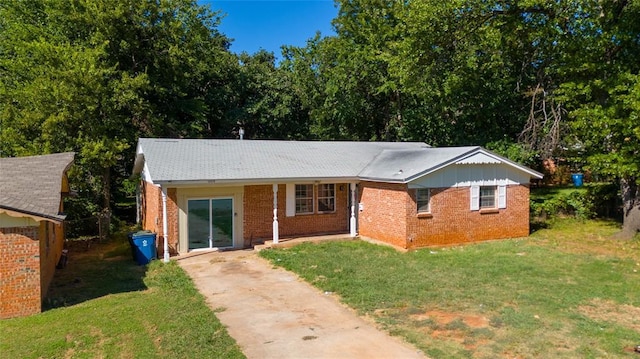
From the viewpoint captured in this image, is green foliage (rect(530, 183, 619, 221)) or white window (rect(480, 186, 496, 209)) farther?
green foliage (rect(530, 183, 619, 221))

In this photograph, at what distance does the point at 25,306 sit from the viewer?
889cm

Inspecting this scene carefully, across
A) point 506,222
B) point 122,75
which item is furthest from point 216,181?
point 506,222

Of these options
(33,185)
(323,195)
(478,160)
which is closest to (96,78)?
(33,185)

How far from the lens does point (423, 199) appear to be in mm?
15109

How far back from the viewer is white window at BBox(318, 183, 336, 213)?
17.2 metres

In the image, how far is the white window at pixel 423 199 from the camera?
49.2 ft

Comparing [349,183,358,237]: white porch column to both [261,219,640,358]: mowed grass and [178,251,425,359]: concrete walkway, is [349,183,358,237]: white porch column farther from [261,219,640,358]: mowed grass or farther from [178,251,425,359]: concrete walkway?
[178,251,425,359]: concrete walkway

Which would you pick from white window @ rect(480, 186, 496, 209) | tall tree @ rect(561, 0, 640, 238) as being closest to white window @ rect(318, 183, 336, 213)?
white window @ rect(480, 186, 496, 209)

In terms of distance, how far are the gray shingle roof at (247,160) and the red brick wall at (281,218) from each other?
86 centimetres

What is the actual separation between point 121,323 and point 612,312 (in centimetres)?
981

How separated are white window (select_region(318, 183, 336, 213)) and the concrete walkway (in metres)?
4.98

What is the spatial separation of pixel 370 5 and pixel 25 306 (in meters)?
27.0

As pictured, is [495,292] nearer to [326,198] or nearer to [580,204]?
A: [326,198]

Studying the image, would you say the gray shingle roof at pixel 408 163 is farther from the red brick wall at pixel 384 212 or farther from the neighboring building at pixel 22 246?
the neighboring building at pixel 22 246
